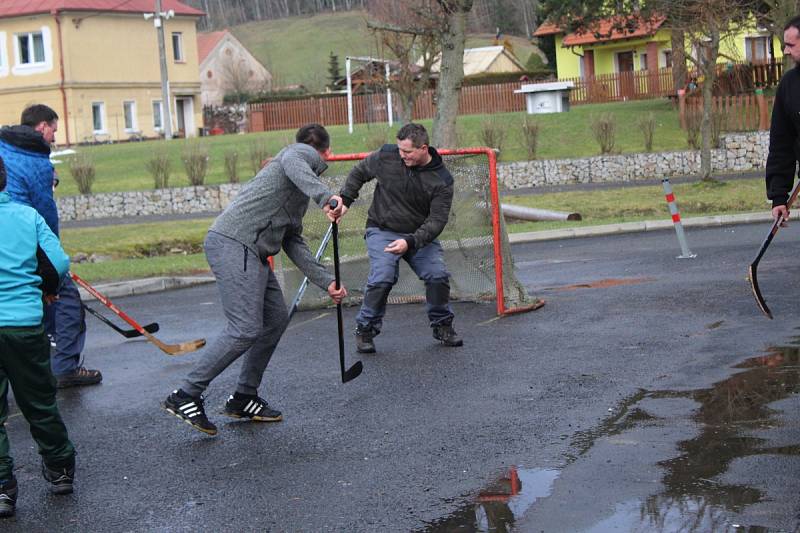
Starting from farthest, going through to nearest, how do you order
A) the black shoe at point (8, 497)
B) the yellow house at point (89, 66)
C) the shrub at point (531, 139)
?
the yellow house at point (89, 66), the shrub at point (531, 139), the black shoe at point (8, 497)

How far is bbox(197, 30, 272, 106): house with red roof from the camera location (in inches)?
3637

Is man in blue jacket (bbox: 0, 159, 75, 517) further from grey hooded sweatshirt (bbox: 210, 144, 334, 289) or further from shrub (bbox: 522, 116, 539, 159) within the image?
shrub (bbox: 522, 116, 539, 159)

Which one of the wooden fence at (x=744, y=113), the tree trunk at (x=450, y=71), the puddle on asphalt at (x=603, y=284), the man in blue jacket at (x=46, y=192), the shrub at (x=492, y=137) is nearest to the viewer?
the man in blue jacket at (x=46, y=192)

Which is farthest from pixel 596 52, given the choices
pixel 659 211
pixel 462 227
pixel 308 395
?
pixel 308 395

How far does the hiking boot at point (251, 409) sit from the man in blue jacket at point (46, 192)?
1.72m

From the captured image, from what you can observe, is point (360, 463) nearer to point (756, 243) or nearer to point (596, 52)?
point (756, 243)

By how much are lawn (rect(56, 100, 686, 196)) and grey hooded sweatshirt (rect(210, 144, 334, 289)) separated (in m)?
25.8

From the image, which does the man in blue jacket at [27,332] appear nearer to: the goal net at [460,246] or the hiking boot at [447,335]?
the hiking boot at [447,335]

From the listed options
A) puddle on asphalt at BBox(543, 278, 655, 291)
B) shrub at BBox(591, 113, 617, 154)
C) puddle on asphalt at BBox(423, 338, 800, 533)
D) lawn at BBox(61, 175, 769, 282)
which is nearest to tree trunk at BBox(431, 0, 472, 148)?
lawn at BBox(61, 175, 769, 282)

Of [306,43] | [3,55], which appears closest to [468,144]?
[3,55]

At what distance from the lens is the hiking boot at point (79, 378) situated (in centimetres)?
912

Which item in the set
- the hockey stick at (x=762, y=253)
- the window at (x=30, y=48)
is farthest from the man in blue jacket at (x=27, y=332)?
the window at (x=30, y=48)

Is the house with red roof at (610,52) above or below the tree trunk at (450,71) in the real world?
above

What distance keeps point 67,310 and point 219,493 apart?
11.6 feet
